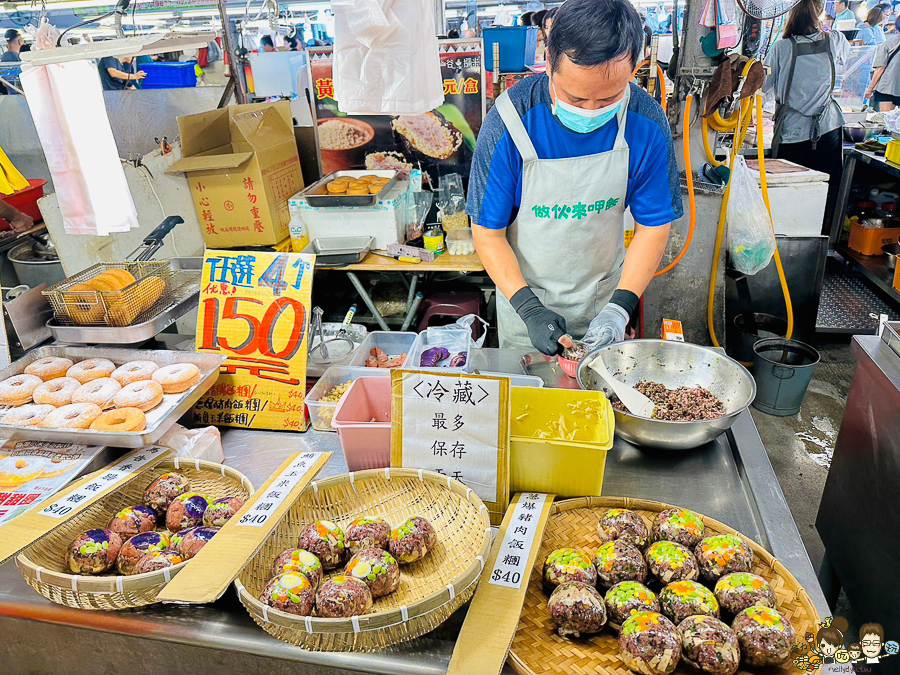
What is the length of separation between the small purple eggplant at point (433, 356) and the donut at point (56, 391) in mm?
1090

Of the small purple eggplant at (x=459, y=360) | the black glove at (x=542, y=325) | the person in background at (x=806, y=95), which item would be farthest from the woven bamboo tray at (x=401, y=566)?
the person in background at (x=806, y=95)

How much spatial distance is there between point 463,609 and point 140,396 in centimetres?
111

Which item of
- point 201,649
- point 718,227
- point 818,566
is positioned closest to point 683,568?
point 201,649

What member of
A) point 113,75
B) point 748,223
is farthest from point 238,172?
point 113,75

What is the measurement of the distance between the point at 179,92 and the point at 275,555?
384cm

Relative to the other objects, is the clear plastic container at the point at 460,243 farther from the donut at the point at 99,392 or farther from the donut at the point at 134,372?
the donut at the point at 99,392

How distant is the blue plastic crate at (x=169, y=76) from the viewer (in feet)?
20.6

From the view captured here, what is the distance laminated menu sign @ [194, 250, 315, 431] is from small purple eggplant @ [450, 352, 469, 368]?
1.64 ft

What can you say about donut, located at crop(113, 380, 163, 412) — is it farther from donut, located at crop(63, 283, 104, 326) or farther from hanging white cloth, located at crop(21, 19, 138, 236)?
hanging white cloth, located at crop(21, 19, 138, 236)

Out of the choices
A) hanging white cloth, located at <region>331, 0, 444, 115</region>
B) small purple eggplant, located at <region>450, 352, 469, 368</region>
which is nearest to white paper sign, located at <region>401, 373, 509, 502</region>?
small purple eggplant, located at <region>450, 352, 469, 368</region>

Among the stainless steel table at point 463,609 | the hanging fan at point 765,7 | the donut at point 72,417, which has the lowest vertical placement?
the stainless steel table at point 463,609

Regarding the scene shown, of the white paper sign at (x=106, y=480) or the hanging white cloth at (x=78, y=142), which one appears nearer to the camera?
the white paper sign at (x=106, y=480)

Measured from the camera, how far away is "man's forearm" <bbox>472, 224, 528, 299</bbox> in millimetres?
2252

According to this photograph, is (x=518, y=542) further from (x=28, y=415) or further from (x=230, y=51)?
(x=230, y=51)
